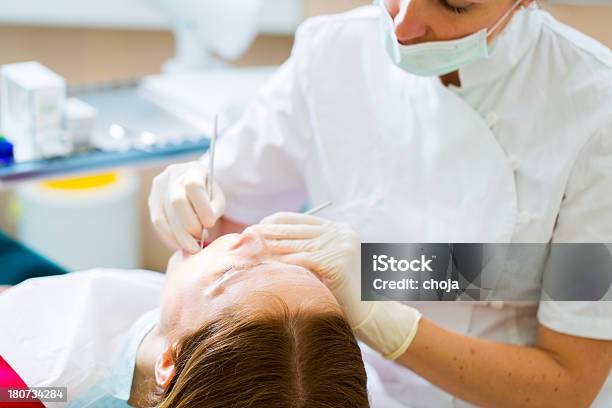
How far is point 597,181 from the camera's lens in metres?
1.05

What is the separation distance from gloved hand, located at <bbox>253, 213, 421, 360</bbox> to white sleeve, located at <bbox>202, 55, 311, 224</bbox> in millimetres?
368

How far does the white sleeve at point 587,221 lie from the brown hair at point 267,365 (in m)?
0.31

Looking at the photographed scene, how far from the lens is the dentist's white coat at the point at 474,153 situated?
107 cm

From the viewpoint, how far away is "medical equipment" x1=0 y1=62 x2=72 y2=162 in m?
1.62

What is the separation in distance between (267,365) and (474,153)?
48 cm

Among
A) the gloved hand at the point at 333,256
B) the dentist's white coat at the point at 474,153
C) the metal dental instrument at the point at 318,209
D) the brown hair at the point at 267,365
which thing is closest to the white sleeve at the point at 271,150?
the dentist's white coat at the point at 474,153

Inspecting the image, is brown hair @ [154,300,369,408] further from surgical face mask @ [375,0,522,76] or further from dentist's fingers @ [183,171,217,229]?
surgical face mask @ [375,0,522,76]

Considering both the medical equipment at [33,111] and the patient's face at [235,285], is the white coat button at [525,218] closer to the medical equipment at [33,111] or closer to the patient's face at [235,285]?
the patient's face at [235,285]

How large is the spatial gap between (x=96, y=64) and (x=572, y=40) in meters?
1.88

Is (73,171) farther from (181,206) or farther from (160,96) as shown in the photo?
(181,206)

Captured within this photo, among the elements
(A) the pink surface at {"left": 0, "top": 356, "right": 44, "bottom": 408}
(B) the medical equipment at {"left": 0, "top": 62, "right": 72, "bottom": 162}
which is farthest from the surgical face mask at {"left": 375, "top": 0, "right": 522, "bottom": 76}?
(B) the medical equipment at {"left": 0, "top": 62, "right": 72, "bottom": 162}

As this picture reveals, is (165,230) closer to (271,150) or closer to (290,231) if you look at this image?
(290,231)

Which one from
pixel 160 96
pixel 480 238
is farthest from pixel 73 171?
pixel 480 238

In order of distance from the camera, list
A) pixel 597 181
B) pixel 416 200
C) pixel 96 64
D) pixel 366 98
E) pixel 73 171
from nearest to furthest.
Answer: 1. pixel 597 181
2. pixel 416 200
3. pixel 366 98
4. pixel 73 171
5. pixel 96 64
